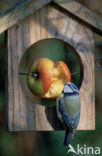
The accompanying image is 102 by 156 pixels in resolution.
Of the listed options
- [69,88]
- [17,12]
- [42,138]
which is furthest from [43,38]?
[42,138]

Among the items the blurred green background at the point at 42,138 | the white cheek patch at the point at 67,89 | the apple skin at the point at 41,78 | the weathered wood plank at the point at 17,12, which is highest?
the weathered wood plank at the point at 17,12

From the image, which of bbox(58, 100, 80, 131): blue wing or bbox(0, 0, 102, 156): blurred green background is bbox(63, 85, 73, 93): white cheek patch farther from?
bbox(0, 0, 102, 156): blurred green background

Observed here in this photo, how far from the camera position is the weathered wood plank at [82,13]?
13.6 feet

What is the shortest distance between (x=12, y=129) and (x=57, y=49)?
1.21 m

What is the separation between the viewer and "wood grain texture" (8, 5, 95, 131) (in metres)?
4.05

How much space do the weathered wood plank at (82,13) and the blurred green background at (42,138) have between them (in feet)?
2.93

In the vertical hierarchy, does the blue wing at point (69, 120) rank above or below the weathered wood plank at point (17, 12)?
below

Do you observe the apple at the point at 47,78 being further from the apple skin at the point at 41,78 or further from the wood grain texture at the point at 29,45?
the wood grain texture at the point at 29,45

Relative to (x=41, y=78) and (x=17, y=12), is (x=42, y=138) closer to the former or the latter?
(x=41, y=78)

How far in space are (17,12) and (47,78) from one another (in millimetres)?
456

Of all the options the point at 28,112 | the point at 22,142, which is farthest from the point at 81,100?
the point at 22,142

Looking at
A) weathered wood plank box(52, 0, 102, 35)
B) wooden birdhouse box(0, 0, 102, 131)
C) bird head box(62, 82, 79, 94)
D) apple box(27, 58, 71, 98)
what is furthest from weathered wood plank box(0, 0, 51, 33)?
bird head box(62, 82, 79, 94)

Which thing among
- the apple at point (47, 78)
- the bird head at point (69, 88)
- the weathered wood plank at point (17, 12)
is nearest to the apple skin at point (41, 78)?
the apple at point (47, 78)

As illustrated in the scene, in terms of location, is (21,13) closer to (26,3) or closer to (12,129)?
(26,3)
